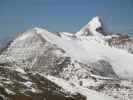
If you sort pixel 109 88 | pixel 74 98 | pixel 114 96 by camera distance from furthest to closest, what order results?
1. pixel 109 88
2. pixel 114 96
3. pixel 74 98

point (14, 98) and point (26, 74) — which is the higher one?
point (26, 74)

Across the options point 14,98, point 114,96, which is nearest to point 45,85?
point 14,98

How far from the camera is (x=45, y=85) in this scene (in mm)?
143625

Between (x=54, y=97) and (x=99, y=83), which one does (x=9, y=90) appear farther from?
(x=99, y=83)

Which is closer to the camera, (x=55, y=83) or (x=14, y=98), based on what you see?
(x=14, y=98)

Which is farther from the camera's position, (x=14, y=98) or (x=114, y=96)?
(x=114, y=96)

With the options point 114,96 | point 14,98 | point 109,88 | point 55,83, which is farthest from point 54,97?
point 109,88

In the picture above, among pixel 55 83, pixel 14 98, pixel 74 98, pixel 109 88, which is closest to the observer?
pixel 14 98

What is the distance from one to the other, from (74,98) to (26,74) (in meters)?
32.1

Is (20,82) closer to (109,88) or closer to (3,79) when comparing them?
(3,79)

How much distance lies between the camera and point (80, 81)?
199875 mm

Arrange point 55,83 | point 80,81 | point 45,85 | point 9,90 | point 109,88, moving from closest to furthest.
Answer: point 9,90 → point 45,85 → point 55,83 → point 109,88 → point 80,81

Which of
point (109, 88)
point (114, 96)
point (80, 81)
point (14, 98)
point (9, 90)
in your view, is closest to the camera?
point (14, 98)

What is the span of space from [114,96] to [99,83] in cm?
2185
